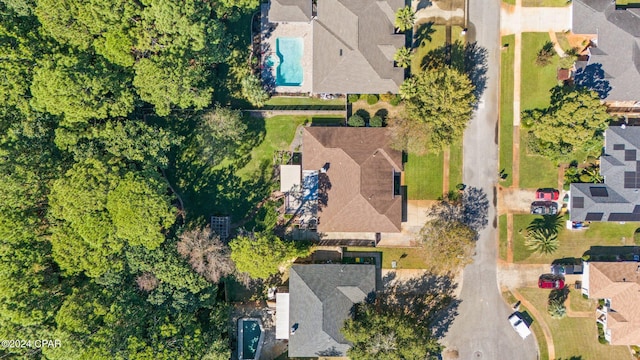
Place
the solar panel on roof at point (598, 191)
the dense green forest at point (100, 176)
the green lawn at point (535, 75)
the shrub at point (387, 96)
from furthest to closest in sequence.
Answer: the green lawn at point (535, 75), the shrub at point (387, 96), the solar panel on roof at point (598, 191), the dense green forest at point (100, 176)

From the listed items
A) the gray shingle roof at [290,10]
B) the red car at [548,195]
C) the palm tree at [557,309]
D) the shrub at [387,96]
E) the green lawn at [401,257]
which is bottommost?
the palm tree at [557,309]

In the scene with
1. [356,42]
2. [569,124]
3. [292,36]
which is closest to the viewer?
[569,124]

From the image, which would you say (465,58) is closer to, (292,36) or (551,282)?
(292,36)

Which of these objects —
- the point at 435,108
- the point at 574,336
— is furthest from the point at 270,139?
the point at 574,336

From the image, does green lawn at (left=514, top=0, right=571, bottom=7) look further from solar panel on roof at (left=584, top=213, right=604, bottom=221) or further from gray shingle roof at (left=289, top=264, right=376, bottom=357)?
gray shingle roof at (left=289, top=264, right=376, bottom=357)

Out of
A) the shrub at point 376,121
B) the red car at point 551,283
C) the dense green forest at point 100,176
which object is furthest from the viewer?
the red car at point 551,283

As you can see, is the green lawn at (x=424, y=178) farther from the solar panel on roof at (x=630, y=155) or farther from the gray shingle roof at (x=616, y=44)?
the gray shingle roof at (x=616, y=44)

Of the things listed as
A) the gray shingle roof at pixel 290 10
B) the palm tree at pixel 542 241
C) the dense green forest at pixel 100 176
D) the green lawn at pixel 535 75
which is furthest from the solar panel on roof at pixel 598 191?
the dense green forest at pixel 100 176

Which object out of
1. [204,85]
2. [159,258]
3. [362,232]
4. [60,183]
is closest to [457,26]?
[362,232]
